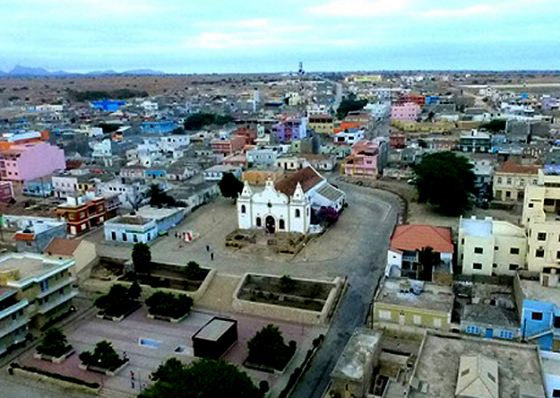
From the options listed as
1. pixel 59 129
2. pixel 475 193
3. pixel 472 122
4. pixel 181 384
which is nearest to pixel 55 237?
pixel 181 384

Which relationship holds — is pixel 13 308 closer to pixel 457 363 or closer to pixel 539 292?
pixel 457 363

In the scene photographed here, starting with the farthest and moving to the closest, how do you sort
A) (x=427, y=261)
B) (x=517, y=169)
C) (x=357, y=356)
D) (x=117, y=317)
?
(x=517, y=169), (x=427, y=261), (x=117, y=317), (x=357, y=356)

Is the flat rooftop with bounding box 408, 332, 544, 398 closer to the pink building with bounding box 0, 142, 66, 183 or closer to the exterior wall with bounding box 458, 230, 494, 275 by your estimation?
the exterior wall with bounding box 458, 230, 494, 275

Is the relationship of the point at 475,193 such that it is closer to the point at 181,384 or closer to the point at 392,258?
the point at 392,258

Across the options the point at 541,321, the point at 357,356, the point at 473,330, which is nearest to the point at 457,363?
the point at 357,356

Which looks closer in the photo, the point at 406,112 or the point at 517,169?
the point at 517,169

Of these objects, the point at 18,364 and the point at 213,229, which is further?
the point at 213,229

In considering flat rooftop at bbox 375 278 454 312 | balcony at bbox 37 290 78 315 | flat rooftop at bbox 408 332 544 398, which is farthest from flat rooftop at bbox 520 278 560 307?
balcony at bbox 37 290 78 315
